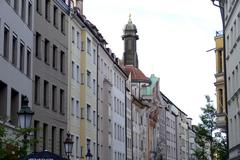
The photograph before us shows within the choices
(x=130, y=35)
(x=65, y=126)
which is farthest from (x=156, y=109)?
(x=65, y=126)

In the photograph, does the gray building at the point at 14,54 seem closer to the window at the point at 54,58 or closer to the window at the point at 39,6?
the window at the point at 39,6

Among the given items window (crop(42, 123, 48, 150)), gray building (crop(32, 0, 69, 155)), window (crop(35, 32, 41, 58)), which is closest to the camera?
gray building (crop(32, 0, 69, 155))

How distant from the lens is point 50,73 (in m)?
48.5

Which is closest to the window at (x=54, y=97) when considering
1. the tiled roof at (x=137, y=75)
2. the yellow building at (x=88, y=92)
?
the yellow building at (x=88, y=92)

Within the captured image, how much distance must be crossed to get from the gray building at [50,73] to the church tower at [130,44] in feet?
240

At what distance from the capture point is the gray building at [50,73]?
1769 inches

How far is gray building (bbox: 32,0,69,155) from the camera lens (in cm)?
4494

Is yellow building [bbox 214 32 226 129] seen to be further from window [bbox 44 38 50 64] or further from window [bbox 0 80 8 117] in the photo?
window [bbox 0 80 8 117]

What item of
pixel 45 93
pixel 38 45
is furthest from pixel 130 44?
pixel 38 45

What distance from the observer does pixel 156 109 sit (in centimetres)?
12000

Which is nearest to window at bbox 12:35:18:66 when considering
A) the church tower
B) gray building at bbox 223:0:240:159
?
gray building at bbox 223:0:240:159

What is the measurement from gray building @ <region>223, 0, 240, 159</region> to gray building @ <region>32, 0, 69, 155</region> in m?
12.5

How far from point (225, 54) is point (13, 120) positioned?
20340 mm

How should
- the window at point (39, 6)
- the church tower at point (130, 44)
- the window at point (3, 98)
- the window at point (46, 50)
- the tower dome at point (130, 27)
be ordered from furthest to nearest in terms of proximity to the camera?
the tower dome at point (130, 27) → the church tower at point (130, 44) → the window at point (46, 50) → the window at point (39, 6) → the window at point (3, 98)
